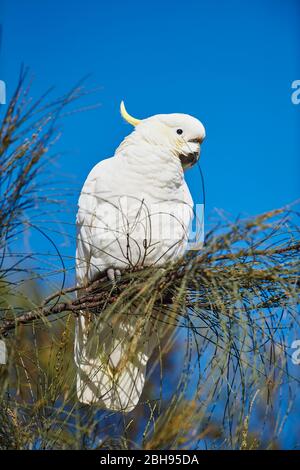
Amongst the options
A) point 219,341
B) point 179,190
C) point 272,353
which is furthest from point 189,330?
point 179,190

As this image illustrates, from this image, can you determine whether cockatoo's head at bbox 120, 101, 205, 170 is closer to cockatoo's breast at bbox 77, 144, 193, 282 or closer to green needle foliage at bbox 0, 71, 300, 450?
cockatoo's breast at bbox 77, 144, 193, 282

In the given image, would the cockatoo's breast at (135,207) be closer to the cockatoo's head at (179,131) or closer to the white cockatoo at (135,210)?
the white cockatoo at (135,210)

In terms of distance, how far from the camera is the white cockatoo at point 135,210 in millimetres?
1994

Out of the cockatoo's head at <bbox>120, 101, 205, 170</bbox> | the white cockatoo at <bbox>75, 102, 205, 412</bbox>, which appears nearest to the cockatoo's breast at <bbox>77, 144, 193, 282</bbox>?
the white cockatoo at <bbox>75, 102, 205, 412</bbox>

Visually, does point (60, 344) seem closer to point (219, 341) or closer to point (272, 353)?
point (219, 341)

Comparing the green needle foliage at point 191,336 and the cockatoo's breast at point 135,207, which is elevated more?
the cockatoo's breast at point 135,207

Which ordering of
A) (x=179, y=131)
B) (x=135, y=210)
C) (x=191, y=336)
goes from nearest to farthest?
(x=191, y=336) < (x=135, y=210) < (x=179, y=131)

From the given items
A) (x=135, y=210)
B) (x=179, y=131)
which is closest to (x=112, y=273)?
(x=135, y=210)

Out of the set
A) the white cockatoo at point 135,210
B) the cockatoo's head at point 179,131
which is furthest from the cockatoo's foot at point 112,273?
the cockatoo's head at point 179,131

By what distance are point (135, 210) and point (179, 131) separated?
49 cm

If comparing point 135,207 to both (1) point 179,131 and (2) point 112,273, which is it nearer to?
(2) point 112,273

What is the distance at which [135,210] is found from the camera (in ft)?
6.63

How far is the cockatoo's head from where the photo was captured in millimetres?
2307
